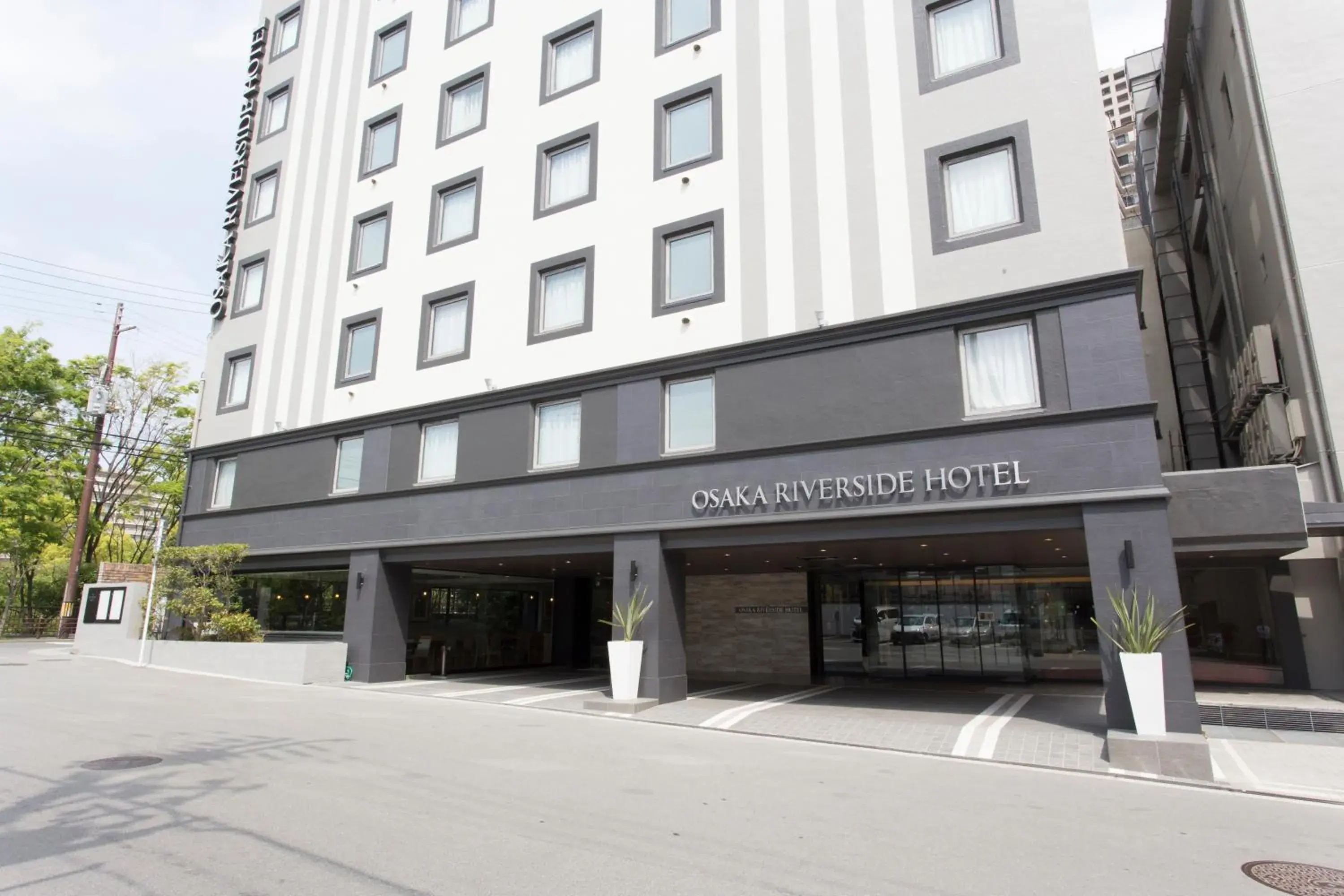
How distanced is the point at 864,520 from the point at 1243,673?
1088 centimetres

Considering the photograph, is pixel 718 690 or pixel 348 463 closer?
pixel 718 690

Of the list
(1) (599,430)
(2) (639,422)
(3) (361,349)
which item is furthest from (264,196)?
(2) (639,422)

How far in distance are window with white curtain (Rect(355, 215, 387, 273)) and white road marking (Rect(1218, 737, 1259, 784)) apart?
22.0 metres

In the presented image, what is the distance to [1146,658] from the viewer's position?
10.1 metres

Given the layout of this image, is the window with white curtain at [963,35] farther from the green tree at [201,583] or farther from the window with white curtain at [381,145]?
the green tree at [201,583]

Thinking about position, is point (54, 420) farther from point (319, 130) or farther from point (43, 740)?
point (43, 740)

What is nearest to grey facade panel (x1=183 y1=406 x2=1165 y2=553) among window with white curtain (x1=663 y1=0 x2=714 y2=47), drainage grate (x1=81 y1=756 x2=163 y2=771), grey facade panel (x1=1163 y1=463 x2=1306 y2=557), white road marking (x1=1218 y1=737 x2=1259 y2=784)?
grey facade panel (x1=1163 y1=463 x2=1306 y2=557)

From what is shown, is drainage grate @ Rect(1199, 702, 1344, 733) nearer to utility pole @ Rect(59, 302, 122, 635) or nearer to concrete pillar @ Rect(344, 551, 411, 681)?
concrete pillar @ Rect(344, 551, 411, 681)

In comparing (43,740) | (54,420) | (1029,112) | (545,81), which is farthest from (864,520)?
(54,420)

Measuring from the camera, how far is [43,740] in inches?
381

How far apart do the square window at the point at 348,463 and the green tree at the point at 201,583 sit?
3371 mm

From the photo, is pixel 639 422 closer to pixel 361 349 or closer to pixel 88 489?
pixel 361 349

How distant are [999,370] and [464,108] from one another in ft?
55.2

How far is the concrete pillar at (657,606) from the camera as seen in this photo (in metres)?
14.7
